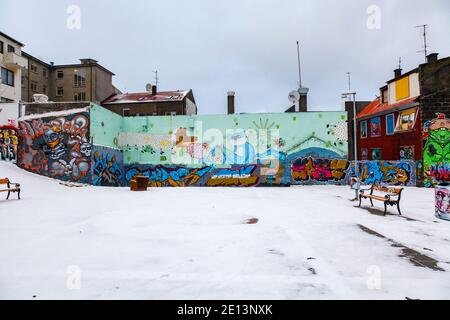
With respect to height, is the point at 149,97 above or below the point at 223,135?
above

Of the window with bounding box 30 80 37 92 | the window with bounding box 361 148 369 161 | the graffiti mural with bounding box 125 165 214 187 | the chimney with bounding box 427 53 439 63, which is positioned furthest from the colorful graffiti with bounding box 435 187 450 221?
the window with bounding box 30 80 37 92

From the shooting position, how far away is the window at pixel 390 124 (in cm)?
2459

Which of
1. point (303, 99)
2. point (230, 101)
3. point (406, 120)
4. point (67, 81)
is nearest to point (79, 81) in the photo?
point (67, 81)

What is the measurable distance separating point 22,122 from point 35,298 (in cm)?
1957

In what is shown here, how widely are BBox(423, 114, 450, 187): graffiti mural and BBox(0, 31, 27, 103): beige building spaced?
137 ft

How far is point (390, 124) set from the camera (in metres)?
25.0

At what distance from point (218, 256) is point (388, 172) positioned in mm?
21081

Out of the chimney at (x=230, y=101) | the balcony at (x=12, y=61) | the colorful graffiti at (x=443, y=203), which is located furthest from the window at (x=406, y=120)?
the balcony at (x=12, y=61)

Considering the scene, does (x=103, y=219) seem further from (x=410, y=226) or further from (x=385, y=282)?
(x=410, y=226)

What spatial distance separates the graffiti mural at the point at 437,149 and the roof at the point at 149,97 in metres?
27.2

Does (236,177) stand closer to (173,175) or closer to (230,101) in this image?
(173,175)

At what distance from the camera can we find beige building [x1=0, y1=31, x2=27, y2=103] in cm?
2956

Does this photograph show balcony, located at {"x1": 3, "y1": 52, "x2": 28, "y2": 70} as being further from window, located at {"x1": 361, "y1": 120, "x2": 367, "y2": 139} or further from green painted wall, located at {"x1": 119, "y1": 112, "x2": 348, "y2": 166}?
window, located at {"x1": 361, "y1": 120, "x2": 367, "y2": 139}

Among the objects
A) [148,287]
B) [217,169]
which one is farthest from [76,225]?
[217,169]
